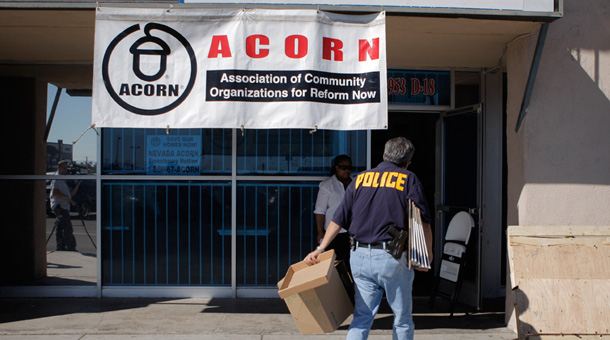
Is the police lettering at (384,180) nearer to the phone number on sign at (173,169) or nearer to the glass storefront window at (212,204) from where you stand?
the glass storefront window at (212,204)

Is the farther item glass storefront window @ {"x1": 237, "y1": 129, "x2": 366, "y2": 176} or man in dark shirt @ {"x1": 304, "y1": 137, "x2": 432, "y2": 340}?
glass storefront window @ {"x1": 237, "y1": 129, "x2": 366, "y2": 176}

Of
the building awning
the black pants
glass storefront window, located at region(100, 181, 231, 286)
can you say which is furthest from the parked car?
the building awning

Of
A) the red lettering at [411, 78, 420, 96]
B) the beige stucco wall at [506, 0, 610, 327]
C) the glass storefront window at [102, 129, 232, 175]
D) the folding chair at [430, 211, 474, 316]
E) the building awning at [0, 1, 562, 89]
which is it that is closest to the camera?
the building awning at [0, 1, 562, 89]

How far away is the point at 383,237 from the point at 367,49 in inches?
72.3

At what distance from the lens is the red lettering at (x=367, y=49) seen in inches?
197

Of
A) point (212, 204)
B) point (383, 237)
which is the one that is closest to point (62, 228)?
point (212, 204)

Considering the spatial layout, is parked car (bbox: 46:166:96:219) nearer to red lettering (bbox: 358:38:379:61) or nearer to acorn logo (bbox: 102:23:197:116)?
acorn logo (bbox: 102:23:197:116)

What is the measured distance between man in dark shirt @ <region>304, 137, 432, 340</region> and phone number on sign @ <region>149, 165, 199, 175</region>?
3.04 metres

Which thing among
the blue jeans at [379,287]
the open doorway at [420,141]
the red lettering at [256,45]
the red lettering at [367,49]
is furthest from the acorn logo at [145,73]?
the open doorway at [420,141]

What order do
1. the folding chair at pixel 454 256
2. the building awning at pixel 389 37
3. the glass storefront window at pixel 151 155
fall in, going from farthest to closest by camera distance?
the glass storefront window at pixel 151 155 → the folding chair at pixel 454 256 → the building awning at pixel 389 37

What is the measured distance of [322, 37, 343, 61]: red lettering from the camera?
503 centimetres

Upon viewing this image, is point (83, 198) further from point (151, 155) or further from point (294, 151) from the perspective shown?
point (294, 151)

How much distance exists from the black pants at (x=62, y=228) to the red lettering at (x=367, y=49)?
164 inches

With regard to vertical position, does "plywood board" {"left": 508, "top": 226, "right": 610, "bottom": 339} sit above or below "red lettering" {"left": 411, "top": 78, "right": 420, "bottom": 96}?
below
